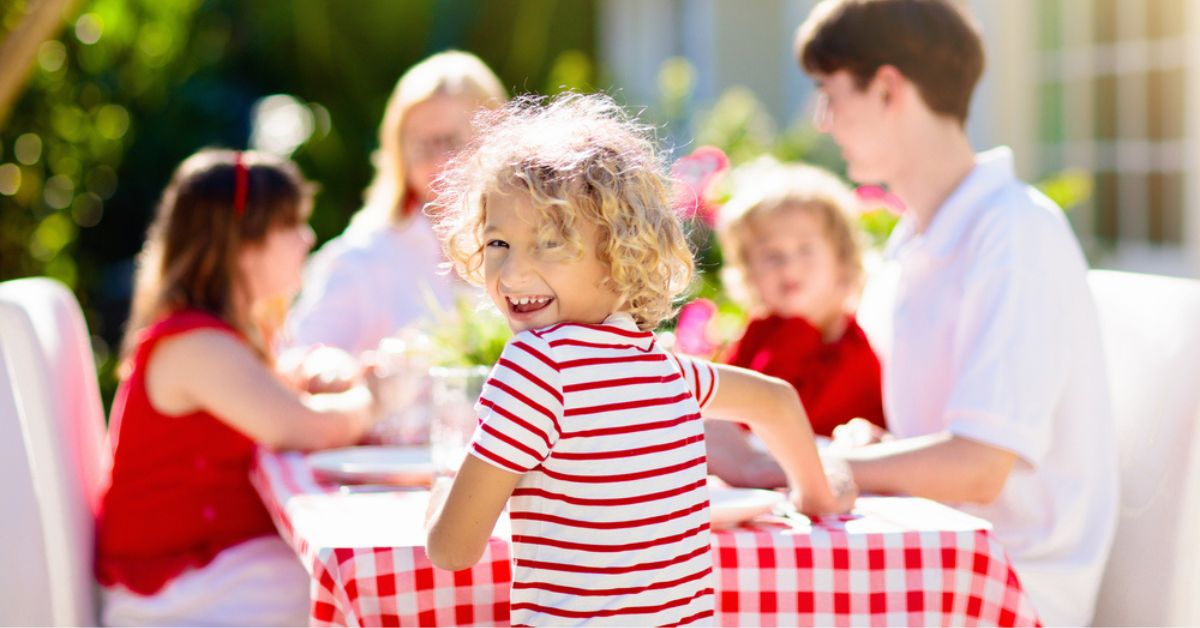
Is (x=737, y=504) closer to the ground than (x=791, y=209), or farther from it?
closer to the ground

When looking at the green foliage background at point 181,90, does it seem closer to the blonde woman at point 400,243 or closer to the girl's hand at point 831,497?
the blonde woman at point 400,243

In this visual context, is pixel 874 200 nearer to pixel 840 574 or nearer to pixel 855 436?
pixel 855 436

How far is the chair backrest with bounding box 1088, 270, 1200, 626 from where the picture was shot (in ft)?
6.93

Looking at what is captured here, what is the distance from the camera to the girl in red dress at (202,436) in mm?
2455

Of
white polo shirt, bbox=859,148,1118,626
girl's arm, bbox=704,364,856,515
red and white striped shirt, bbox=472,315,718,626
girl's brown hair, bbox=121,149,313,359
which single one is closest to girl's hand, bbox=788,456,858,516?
girl's arm, bbox=704,364,856,515

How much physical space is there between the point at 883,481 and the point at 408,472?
76 cm

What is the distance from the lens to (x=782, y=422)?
1809mm

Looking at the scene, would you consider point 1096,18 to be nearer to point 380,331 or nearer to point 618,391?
point 380,331

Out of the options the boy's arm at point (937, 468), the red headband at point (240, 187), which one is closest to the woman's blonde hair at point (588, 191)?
the boy's arm at point (937, 468)

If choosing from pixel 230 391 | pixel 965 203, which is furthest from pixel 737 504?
pixel 230 391

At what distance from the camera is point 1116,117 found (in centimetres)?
598

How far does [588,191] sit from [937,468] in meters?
0.90

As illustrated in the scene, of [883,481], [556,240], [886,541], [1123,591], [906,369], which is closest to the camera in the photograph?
[556,240]

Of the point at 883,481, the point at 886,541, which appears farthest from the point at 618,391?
the point at 883,481
